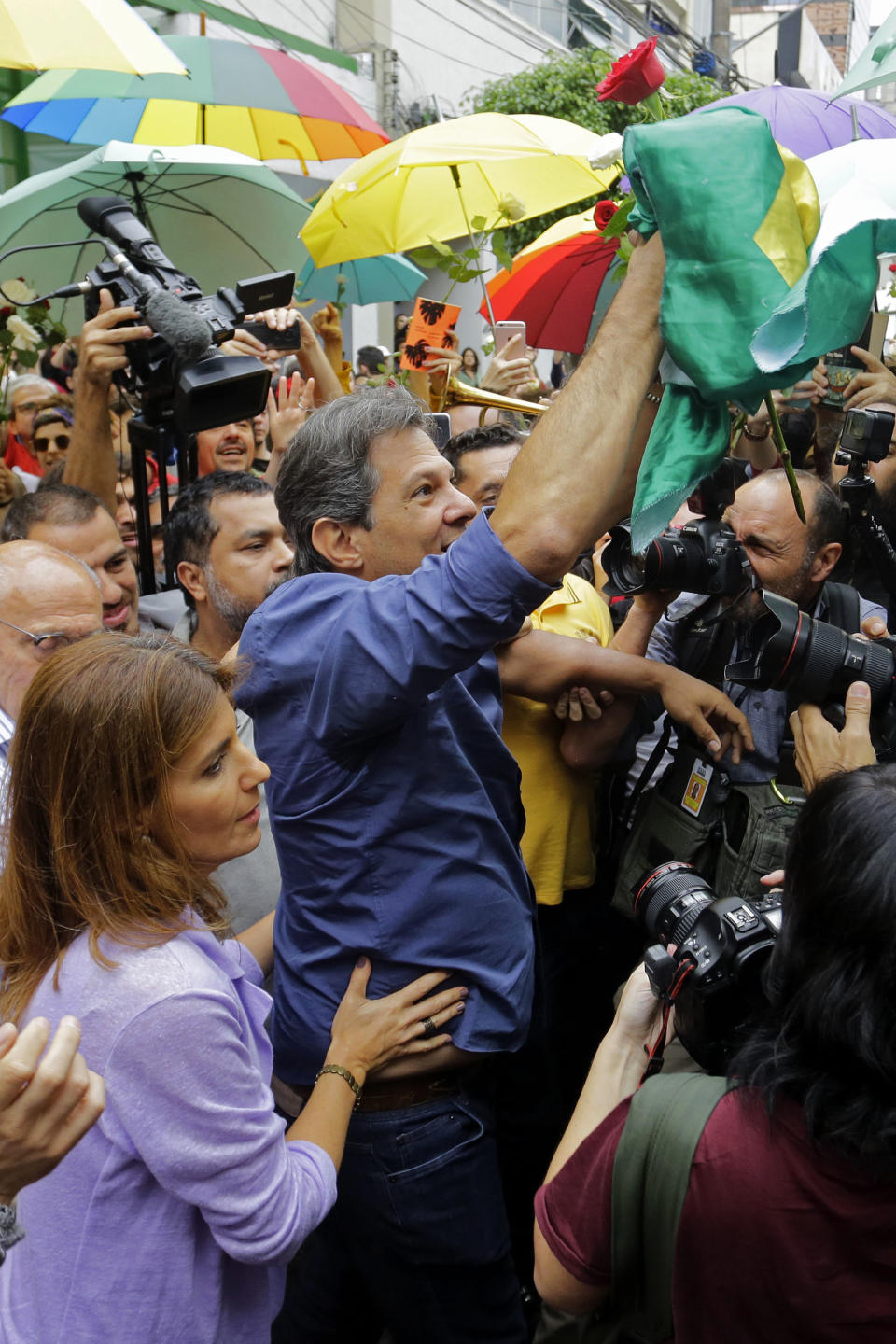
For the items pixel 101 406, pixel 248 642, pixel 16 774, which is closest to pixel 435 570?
pixel 248 642

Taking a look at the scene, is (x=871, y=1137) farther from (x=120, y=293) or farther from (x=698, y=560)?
(x=120, y=293)

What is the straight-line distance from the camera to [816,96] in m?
3.79

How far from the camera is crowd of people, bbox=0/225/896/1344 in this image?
1.17m

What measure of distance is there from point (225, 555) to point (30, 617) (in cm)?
80

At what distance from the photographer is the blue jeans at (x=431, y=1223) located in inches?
66.3

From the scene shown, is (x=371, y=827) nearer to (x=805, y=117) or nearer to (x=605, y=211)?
(x=605, y=211)

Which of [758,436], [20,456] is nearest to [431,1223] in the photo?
[758,436]

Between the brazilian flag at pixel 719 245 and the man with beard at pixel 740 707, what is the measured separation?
4.04 ft

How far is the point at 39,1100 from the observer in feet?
3.17

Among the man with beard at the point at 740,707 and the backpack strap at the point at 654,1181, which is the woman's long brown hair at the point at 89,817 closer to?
the backpack strap at the point at 654,1181

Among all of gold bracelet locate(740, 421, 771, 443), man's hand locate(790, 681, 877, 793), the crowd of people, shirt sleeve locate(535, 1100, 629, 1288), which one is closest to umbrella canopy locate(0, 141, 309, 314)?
the crowd of people

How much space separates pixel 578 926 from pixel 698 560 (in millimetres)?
991

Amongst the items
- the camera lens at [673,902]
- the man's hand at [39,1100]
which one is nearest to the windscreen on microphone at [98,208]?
the camera lens at [673,902]

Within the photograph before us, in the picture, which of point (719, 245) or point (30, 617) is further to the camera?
point (30, 617)
